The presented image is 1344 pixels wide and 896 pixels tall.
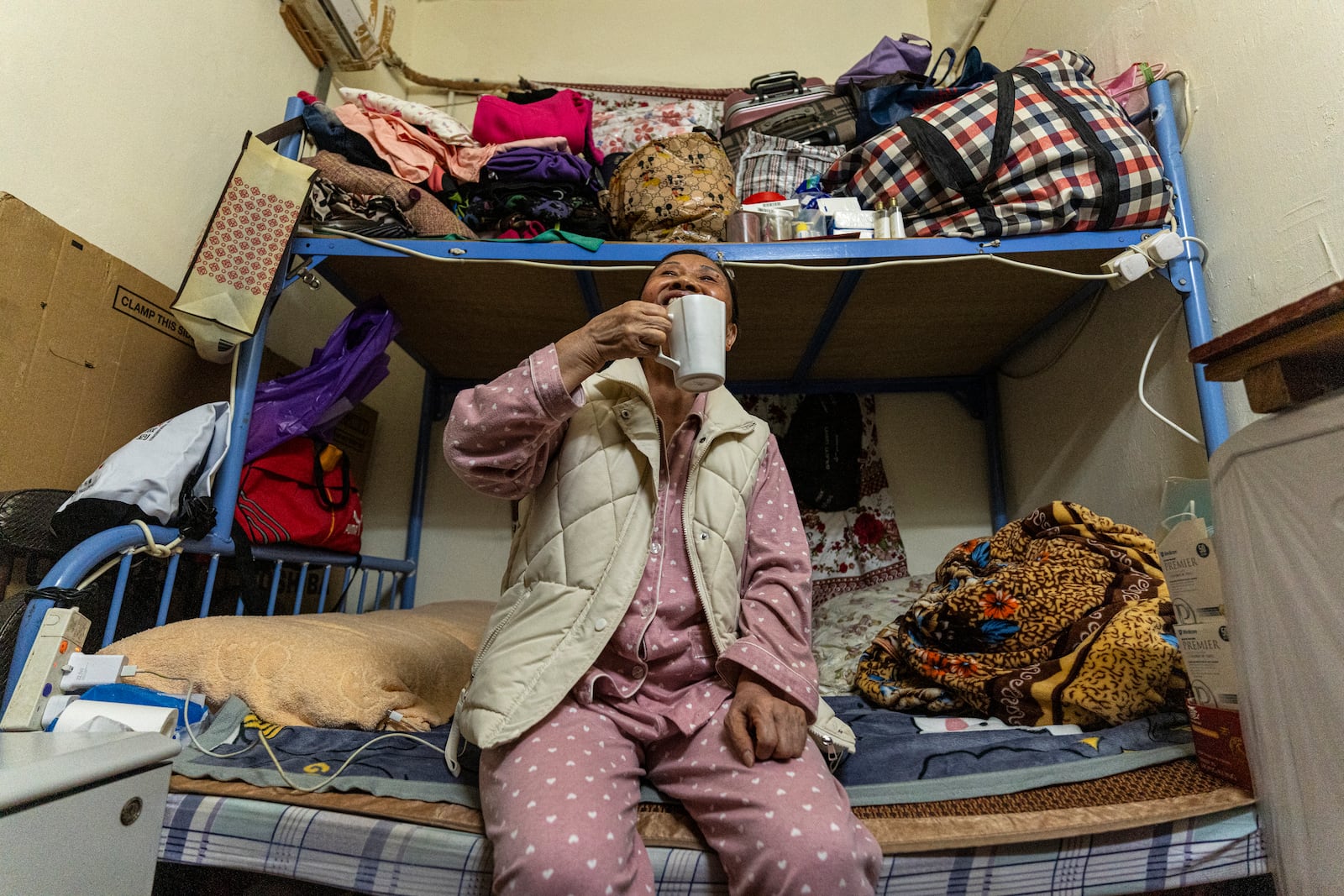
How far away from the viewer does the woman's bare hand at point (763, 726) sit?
2.25 feet

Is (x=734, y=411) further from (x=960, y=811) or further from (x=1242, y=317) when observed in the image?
(x=1242, y=317)

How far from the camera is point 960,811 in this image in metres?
0.70

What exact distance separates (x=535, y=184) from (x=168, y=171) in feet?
2.38

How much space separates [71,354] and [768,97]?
155 centimetres

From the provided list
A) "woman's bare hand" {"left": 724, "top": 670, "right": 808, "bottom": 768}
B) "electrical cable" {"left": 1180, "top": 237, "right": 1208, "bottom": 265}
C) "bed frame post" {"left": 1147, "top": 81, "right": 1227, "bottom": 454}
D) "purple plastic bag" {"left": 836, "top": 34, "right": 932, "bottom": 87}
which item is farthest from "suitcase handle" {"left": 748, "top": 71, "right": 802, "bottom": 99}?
"woman's bare hand" {"left": 724, "top": 670, "right": 808, "bottom": 768}

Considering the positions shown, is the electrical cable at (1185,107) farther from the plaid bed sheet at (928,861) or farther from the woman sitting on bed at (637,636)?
the plaid bed sheet at (928,861)

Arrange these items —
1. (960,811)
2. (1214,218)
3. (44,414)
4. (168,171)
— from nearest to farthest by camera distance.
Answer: (960,811)
(44,414)
(1214,218)
(168,171)

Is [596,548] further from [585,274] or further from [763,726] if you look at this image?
[585,274]

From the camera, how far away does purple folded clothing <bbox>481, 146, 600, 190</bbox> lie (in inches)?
58.4

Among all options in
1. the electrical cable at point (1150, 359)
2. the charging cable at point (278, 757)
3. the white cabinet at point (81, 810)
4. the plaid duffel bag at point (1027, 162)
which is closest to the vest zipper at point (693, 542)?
the charging cable at point (278, 757)

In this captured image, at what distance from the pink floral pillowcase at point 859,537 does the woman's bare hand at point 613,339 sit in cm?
125

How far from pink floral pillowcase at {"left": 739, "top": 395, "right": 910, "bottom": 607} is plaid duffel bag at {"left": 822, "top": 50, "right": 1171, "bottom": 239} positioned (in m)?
0.82

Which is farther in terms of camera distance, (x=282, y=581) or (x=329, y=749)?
(x=282, y=581)

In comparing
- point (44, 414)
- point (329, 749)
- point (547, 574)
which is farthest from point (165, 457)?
point (547, 574)
